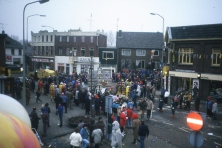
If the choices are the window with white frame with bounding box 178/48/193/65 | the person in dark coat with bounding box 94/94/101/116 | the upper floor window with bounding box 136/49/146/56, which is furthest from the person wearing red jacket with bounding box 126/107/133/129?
the upper floor window with bounding box 136/49/146/56

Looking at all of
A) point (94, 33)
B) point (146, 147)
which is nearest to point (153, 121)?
point (146, 147)

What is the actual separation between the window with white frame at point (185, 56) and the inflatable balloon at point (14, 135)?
80.7 ft

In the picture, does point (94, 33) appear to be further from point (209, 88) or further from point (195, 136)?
point (195, 136)

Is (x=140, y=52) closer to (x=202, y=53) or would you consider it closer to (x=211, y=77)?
(x=202, y=53)

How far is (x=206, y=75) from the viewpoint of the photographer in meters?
24.0

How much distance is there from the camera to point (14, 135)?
3385 mm

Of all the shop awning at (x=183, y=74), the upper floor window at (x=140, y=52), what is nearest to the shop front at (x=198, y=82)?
the shop awning at (x=183, y=74)

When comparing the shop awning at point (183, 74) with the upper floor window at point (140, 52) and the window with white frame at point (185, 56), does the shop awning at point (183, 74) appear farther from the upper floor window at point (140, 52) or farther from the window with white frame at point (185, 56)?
the upper floor window at point (140, 52)

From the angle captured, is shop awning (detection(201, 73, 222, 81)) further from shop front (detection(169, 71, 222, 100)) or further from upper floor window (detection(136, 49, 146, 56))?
upper floor window (detection(136, 49, 146, 56))

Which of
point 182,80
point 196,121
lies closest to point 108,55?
point 182,80

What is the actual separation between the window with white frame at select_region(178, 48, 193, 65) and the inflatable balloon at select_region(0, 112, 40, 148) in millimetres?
24610

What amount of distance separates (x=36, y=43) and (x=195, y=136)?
169 feet

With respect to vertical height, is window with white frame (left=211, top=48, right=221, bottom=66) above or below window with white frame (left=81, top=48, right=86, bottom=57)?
below

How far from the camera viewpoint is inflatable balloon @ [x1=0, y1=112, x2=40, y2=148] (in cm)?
327
